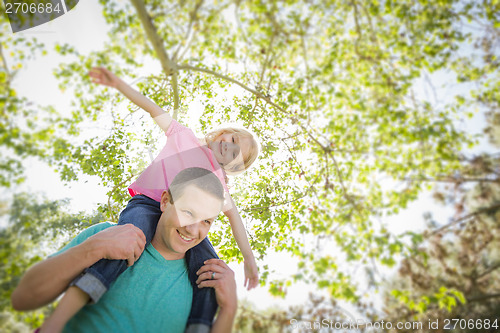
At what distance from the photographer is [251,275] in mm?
1754

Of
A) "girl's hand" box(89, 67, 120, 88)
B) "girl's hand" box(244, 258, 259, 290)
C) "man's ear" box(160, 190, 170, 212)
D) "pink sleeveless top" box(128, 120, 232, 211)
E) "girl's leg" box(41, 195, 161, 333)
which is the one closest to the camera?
"girl's leg" box(41, 195, 161, 333)

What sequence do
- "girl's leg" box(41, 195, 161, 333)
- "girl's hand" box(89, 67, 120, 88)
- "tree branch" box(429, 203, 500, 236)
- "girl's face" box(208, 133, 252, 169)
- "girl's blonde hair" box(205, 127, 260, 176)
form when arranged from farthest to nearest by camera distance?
1. "tree branch" box(429, 203, 500, 236)
2. "girl's blonde hair" box(205, 127, 260, 176)
3. "girl's face" box(208, 133, 252, 169)
4. "girl's hand" box(89, 67, 120, 88)
5. "girl's leg" box(41, 195, 161, 333)

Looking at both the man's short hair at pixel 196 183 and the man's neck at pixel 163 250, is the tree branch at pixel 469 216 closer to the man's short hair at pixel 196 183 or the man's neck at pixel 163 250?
the man's short hair at pixel 196 183

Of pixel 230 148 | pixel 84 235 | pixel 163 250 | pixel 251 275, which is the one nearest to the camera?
pixel 84 235

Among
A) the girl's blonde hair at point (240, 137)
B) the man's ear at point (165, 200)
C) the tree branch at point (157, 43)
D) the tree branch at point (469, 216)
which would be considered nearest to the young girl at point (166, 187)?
the girl's blonde hair at point (240, 137)

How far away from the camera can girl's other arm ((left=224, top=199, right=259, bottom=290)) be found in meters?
1.75

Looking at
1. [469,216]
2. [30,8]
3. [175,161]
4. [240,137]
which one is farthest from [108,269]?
[469,216]

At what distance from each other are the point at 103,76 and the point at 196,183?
715 millimetres

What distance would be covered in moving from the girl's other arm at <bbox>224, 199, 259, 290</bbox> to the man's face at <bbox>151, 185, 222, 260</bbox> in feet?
1.68

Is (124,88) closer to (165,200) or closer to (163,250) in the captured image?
(165,200)

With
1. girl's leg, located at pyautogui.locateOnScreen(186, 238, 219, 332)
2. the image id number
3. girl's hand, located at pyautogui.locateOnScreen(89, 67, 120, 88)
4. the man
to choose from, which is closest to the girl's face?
the man

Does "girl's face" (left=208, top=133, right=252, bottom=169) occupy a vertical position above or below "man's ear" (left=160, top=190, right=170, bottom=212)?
above

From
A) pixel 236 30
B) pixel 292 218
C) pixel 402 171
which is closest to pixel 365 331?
pixel 292 218

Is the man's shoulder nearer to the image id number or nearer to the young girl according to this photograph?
the young girl
